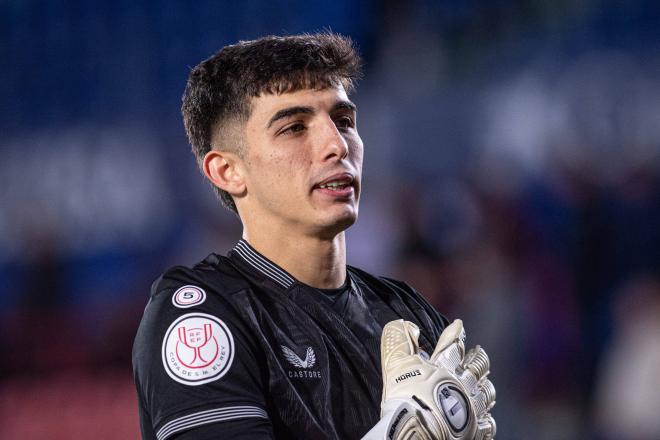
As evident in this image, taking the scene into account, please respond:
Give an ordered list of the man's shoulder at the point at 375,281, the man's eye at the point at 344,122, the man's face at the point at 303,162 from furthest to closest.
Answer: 1. the man's shoulder at the point at 375,281
2. the man's eye at the point at 344,122
3. the man's face at the point at 303,162

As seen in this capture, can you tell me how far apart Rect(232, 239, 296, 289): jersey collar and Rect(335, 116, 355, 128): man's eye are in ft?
1.28

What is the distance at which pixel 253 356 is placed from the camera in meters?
1.92

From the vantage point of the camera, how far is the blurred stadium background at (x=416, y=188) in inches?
183

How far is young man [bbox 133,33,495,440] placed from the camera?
6.03ft

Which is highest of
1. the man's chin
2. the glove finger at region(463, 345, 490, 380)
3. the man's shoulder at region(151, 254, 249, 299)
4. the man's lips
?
the man's lips

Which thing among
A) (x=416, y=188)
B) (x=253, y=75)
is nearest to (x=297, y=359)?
(x=253, y=75)

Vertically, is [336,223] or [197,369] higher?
[336,223]

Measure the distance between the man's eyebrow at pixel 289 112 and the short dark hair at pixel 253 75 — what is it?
6 cm

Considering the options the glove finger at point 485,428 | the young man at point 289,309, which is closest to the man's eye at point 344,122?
the young man at point 289,309

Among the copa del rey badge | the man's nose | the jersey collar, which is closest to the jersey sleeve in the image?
the copa del rey badge

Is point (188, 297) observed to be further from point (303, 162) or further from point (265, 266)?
point (303, 162)

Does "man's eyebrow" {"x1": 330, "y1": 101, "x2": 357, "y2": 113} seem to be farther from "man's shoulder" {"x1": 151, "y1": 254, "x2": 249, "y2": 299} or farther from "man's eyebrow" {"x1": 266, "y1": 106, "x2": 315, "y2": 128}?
"man's shoulder" {"x1": 151, "y1": 254, "x2": 249, "y2": 299}

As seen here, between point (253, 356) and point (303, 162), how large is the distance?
0.52m

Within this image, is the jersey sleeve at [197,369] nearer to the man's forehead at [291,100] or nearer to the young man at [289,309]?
the young man at [289,309]
